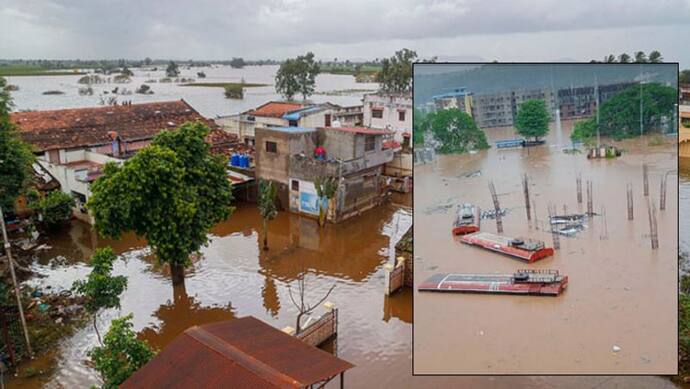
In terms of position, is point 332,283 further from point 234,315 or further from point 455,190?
point 455,190

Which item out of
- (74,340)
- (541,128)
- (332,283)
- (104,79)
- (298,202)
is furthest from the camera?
(104,79)

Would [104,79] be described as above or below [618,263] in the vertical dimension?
above

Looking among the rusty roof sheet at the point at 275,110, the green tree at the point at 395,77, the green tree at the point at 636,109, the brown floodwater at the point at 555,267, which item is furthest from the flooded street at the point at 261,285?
the green tree at the point at 395,77

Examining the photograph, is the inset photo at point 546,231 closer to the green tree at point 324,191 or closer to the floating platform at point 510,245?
the floating platform at point 510,245

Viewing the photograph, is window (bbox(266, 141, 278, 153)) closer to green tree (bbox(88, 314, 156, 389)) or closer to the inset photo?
green tree (bbox(88, 314, 156, 389))

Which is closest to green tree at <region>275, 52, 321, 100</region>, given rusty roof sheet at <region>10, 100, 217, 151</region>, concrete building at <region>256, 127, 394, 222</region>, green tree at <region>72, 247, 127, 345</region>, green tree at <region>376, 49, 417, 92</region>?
green tree at <region>376, 49, 417, 92</region>

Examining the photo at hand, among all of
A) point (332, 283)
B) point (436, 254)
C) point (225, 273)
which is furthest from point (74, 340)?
point (436, 254)
